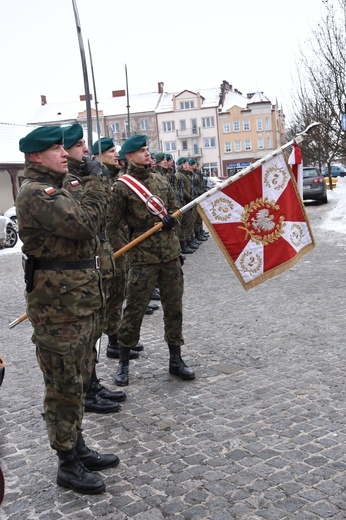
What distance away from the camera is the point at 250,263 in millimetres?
5074

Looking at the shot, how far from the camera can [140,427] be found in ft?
13.9

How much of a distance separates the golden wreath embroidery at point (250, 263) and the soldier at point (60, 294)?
1943 mm

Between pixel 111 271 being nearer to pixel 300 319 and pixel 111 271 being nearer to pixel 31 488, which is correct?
pixel 31 488

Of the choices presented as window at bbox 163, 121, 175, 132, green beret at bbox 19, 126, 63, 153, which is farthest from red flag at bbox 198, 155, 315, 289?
window at bbox 163, 121, 175, 132

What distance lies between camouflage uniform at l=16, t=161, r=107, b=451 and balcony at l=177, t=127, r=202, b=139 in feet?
246

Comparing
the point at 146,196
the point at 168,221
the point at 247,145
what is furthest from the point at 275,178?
the point at 247,145

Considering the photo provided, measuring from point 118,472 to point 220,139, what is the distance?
251ft

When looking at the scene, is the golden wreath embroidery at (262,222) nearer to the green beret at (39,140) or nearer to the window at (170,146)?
the green beret at (39,140)

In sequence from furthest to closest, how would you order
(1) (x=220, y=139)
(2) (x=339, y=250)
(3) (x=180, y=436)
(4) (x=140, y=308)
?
(1) (x=220, y=139) < (2) (x=339, y=250) < (4) (x=140, y=308) < (3) (x=180, y=436)

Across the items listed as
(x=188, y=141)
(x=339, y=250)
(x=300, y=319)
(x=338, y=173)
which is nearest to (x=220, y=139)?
(x=188, y=141)

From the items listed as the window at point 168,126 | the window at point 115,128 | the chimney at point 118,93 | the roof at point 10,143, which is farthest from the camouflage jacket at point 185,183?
the chimney at point 118,93

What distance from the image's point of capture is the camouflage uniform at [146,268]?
510 centimetres

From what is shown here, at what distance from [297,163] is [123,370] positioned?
2.35 metres

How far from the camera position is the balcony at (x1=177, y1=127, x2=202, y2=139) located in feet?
252
